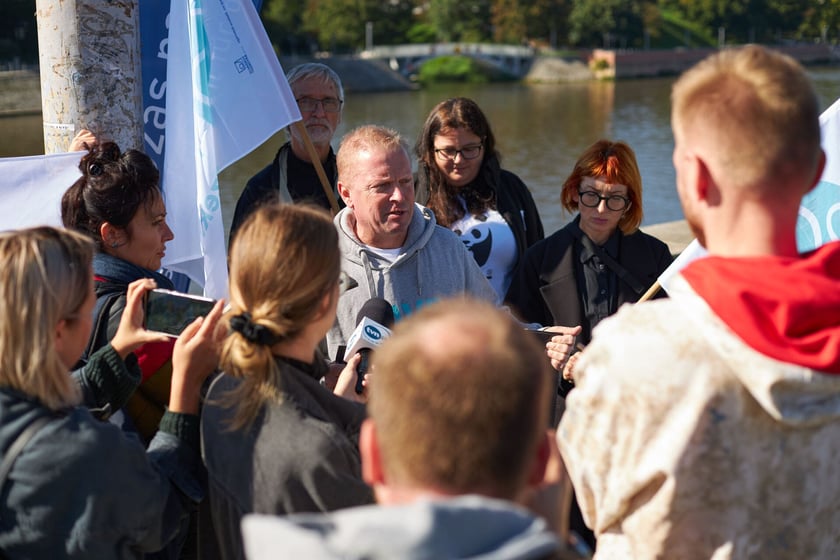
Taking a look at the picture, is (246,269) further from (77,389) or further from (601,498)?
(601,498)

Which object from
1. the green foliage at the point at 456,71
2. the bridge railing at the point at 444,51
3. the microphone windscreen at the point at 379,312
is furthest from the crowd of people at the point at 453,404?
the bridge railing at the point at 444,51

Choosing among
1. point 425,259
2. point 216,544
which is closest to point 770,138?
point 216,544

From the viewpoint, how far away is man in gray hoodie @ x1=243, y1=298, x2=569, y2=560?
1.25m

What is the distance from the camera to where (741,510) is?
5.92 ft

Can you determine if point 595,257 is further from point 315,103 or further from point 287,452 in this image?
point 287,452

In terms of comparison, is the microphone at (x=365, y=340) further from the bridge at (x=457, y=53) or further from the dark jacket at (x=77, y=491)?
the bridge at (x=457, y=53)

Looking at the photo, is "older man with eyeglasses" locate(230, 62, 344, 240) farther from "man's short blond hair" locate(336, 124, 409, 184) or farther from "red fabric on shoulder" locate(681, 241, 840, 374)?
"red fabric on shoulder" locate(681, 241, 840, 374)

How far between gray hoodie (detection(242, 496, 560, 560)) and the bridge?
2688 inches

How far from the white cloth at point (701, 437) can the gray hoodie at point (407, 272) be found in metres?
1.66

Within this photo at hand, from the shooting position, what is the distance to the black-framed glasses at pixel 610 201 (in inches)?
152

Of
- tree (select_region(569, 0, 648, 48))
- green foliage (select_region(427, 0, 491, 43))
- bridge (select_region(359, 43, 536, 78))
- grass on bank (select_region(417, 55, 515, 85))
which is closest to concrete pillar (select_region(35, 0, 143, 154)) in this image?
grass on bank (select_region(417, 55, 515, 85))

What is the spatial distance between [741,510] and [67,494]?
1346 mm

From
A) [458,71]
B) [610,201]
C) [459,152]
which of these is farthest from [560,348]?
[458,71]

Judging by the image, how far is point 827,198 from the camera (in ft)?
11.9
